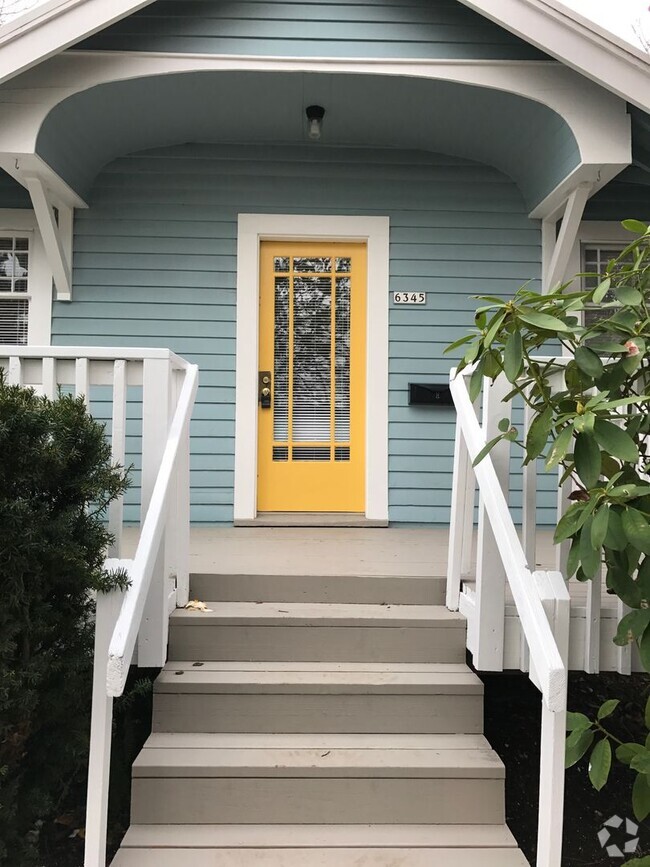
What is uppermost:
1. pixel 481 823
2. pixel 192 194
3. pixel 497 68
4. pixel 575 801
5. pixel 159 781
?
pixel 497 68

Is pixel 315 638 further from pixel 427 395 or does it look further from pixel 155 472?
pixel 427 395

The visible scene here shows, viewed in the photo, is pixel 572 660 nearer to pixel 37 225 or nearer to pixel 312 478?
pixel 312 478

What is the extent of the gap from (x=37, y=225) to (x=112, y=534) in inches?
113

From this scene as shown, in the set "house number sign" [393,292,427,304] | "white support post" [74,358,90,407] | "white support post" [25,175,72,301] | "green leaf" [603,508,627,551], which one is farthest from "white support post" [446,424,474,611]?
"white support post" [25,175,72,301]

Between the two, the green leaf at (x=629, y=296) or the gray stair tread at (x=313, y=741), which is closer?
the green leaf at (x=629, y=296)

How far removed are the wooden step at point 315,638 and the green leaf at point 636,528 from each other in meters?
1.01

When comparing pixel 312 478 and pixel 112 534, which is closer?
pixel 112 534

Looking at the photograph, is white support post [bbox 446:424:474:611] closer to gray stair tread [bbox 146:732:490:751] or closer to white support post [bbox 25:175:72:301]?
gray stair tread [bbox 146:732:490:751]

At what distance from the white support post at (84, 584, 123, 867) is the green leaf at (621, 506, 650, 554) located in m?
1.34

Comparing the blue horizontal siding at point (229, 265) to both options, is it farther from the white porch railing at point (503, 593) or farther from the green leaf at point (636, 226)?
the green leaf at point (636, 226)

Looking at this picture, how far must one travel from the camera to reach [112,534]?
1.96 meters

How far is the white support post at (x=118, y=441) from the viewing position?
204 cm

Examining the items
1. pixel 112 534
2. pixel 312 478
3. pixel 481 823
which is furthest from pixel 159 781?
pixel 312 478

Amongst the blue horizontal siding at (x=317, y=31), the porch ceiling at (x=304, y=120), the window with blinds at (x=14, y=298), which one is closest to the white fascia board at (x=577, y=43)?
the blue horizontal siding at (x=317, y=31)
